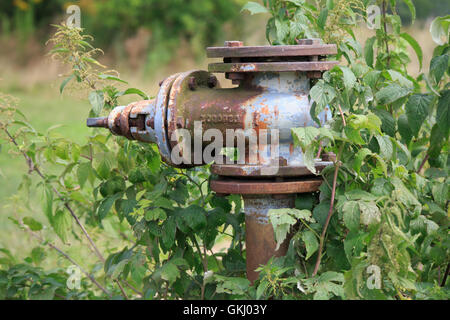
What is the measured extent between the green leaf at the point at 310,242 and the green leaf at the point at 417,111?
19.0 inches

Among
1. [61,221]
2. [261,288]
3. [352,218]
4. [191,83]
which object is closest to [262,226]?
[261,288]

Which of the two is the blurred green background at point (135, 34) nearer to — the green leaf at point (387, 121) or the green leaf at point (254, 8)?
the green leaf at point (254, 8)

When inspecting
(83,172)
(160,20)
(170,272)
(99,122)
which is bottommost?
(170,272)

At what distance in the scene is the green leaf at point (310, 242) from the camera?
171 centimetres

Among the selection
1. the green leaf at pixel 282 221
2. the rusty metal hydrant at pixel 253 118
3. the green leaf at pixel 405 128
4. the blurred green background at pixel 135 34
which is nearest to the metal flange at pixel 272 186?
the rusty metal hydrant at pixel 253 118

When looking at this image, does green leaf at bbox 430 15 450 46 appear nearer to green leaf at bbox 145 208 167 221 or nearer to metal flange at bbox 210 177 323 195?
metal flange at bbox 210 177 323 195

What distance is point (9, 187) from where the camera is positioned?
16.8 ft

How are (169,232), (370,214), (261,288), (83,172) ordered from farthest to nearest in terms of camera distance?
(83,172)
(169,232)
(261,288)
(370,214)

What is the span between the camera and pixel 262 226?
77.0 inches

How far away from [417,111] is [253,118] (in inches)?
20.2

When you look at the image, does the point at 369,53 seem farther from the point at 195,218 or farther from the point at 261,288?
the point at 261,288

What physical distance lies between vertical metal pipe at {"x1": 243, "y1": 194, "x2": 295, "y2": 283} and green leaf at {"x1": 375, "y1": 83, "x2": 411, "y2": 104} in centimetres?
42
